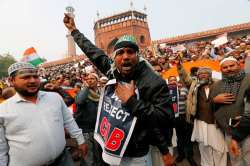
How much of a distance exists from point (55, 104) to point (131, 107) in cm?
135

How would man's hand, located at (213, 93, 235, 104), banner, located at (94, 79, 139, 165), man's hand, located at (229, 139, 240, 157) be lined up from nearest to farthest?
banner, located at (94, 79, 139, 165) < man's hand, located at (229, 139, 240, 157) < man's hand, located at (213, 93, 235, 104)

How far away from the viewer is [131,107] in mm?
2111

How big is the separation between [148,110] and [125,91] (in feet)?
0.77

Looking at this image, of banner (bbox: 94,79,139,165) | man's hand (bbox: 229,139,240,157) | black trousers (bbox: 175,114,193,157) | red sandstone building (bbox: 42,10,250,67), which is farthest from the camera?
red sandstone building (bbox: 42,10,250,67)

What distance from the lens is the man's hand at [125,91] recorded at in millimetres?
2145

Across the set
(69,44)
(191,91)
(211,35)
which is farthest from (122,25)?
(191,91)

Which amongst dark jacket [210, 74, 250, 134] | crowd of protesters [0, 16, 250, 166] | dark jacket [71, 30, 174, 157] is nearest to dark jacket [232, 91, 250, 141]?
crowd of protesters [0, 16, 250, 166]

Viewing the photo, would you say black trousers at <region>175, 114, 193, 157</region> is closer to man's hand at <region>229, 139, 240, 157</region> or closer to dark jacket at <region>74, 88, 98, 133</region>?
dark jacket at <region>74, 88, 98, 133</region>

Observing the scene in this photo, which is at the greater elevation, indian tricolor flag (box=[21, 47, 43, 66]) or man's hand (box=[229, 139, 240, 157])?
indian tricolor flag (box=[21, 47, 43, 66])

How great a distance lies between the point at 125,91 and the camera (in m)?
2.18

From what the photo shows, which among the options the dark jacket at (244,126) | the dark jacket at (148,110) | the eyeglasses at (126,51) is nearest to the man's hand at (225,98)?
the dark jacket at (244,126)

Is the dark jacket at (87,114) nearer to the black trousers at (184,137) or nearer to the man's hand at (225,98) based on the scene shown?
the black trousers at (184,137)

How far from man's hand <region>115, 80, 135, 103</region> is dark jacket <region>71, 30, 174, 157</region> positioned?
42 millimetres

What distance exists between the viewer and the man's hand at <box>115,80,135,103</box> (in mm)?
2145
